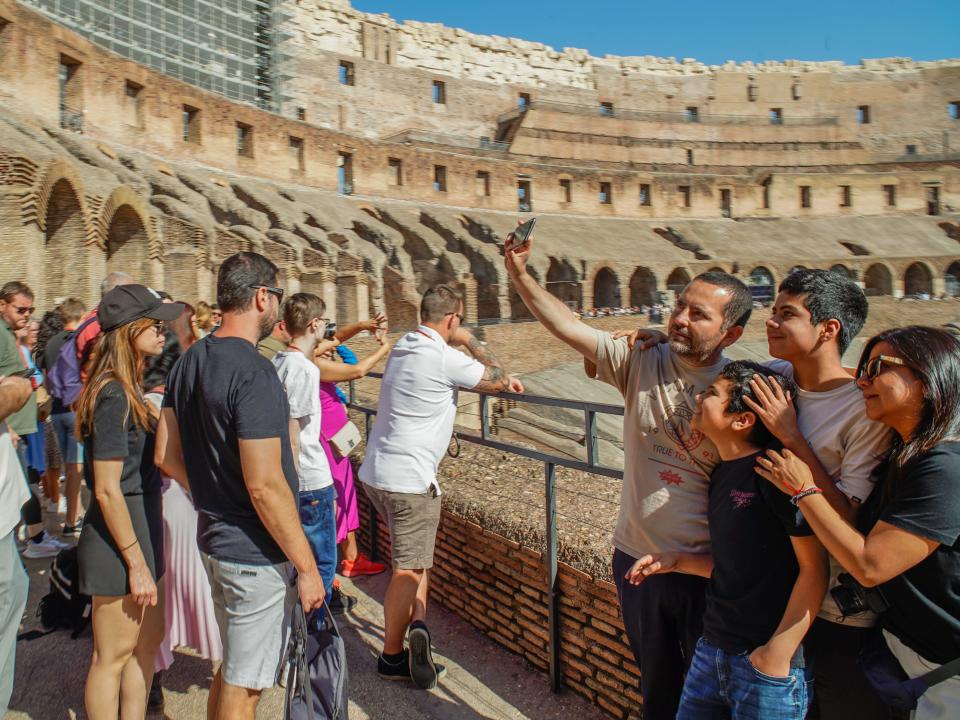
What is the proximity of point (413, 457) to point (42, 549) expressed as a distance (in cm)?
320

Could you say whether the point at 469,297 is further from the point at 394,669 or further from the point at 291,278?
the point at 394,669

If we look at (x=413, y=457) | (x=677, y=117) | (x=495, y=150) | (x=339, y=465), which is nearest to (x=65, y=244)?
(x=339, y=465)

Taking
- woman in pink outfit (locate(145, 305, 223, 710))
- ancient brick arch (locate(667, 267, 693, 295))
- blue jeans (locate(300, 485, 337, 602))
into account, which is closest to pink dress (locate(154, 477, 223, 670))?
woman in pink outfit (locate(145, 305, 223, 710))

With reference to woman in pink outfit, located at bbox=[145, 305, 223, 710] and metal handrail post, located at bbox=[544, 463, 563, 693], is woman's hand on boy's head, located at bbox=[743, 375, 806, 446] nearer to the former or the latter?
metal handrail post, located at bbox=[544, 463, 563, 693]

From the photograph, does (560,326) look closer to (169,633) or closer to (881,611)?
(881,611)

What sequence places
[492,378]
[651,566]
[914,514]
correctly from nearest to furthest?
1. [914,514]
2. [651,566]
3. [492,378]

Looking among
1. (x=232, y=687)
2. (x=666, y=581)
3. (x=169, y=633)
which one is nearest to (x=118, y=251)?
(x=169, y=633)

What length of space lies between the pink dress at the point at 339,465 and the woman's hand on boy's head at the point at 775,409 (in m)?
2.63

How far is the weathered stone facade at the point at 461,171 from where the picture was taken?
492 inches

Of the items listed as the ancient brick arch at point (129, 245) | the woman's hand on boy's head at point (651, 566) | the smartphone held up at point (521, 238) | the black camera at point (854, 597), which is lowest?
the woman's hand on boy's head at point (651, 566)

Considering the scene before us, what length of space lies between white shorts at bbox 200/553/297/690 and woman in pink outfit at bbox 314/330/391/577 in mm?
1377

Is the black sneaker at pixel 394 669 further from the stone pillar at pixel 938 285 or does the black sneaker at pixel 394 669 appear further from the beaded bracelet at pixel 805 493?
the stone pillar at pixel 938 285

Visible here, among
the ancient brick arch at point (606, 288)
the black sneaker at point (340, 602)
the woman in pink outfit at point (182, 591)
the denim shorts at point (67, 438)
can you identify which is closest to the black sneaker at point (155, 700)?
the woman in pink outfit at point (182, 591)

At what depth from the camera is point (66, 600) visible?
9.70 feet
